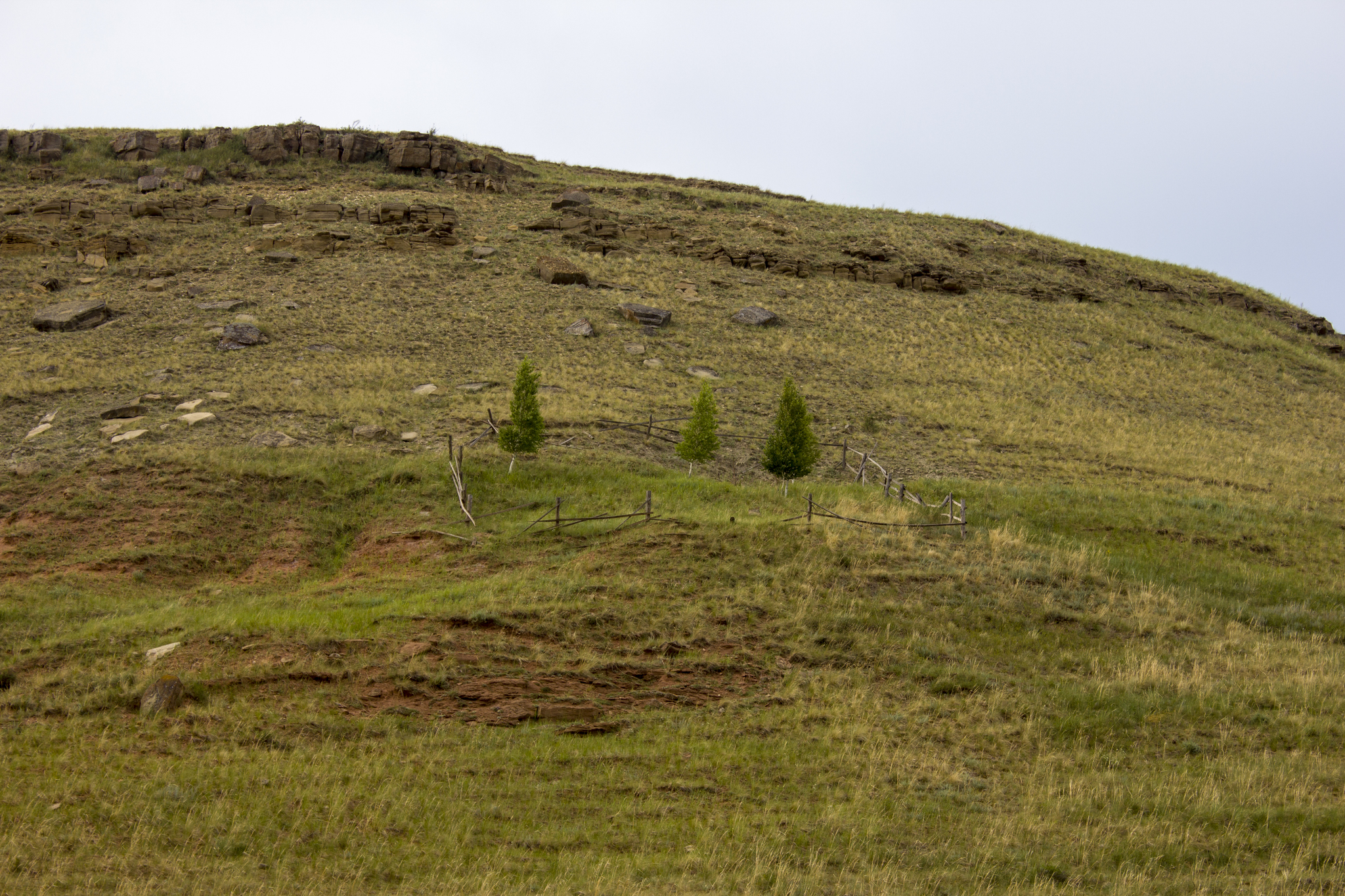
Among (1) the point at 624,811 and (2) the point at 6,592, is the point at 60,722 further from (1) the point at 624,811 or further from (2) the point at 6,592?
(1) the point at 624,811

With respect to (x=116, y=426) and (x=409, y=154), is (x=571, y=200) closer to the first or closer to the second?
(x=409, y=154)

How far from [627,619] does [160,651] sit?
7063mm

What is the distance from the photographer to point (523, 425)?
22.6 metres

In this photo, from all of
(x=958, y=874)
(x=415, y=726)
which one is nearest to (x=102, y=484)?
(x=415, y=726)

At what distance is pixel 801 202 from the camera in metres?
58.7

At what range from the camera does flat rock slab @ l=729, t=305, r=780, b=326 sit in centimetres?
3944

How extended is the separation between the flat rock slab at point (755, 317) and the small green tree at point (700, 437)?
1573 cm

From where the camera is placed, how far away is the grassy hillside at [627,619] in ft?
29.7

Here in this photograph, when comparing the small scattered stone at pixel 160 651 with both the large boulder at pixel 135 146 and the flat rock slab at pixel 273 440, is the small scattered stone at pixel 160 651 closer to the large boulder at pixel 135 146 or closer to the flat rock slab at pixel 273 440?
the flat rock slab at pixel 273 440

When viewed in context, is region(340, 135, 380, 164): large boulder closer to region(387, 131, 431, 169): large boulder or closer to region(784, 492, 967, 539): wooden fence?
region(387, 131, 431, 169): large boulder

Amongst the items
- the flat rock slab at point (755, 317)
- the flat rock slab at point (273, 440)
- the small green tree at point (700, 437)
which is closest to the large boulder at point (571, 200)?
the flat rock slab at point (755, 317)

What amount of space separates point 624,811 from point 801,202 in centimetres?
5382

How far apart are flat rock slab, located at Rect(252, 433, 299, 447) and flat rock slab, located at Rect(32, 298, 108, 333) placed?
51.0 ft

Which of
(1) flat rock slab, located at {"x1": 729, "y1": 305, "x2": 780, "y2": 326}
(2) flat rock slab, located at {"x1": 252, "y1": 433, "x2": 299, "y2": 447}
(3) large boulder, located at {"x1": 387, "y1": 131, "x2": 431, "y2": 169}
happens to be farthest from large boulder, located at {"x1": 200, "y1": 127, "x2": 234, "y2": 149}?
(2) flat rock slab, located at {"x1": 252, "y1": 433, "x2": 299, "y2": 447}
